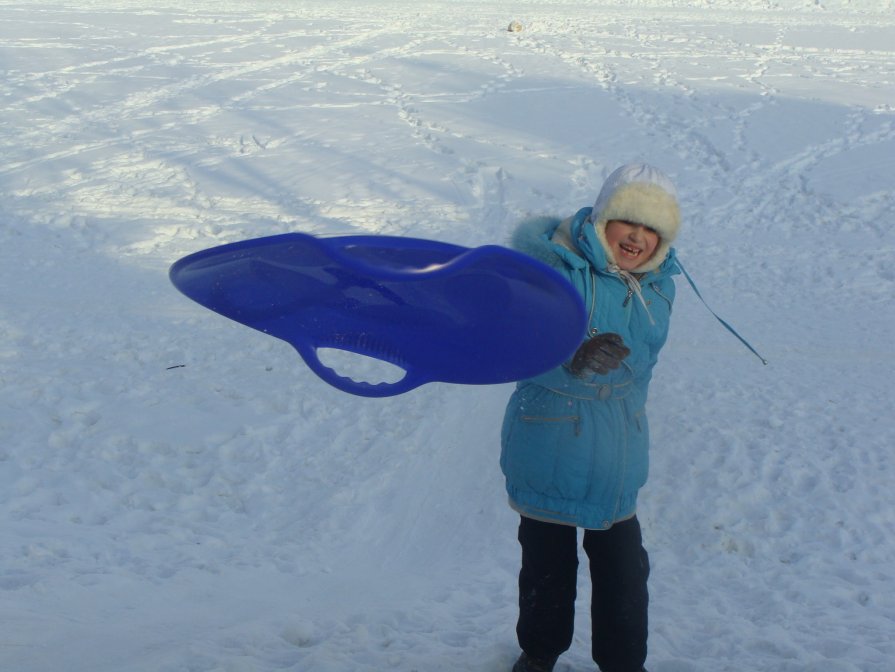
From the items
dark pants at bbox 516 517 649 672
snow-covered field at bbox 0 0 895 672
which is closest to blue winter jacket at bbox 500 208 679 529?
dark pants at bbox 516 517 649 672

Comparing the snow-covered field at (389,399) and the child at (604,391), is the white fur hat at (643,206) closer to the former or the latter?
the child at (604,391)

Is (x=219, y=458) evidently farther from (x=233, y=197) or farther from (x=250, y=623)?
(x=233, y=197)

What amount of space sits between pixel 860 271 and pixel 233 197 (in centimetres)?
646

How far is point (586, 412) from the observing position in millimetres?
2865

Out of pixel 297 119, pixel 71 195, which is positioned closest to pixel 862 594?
pixel 71 195

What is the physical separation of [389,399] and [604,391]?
11.9 ft

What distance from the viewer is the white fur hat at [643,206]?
9.30 feet

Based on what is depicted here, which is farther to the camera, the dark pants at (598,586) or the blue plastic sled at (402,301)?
the dark pants at (598,586)

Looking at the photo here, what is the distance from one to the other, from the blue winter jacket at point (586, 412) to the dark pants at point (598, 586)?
0.12 metres

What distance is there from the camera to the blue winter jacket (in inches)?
111

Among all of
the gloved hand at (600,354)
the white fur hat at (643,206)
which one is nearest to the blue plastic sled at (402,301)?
the gloved hand at (600,354)

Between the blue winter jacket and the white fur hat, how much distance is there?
6cm

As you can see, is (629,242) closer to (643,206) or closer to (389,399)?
(643,206)

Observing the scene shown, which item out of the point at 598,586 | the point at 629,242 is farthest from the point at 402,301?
the point at 598,586
